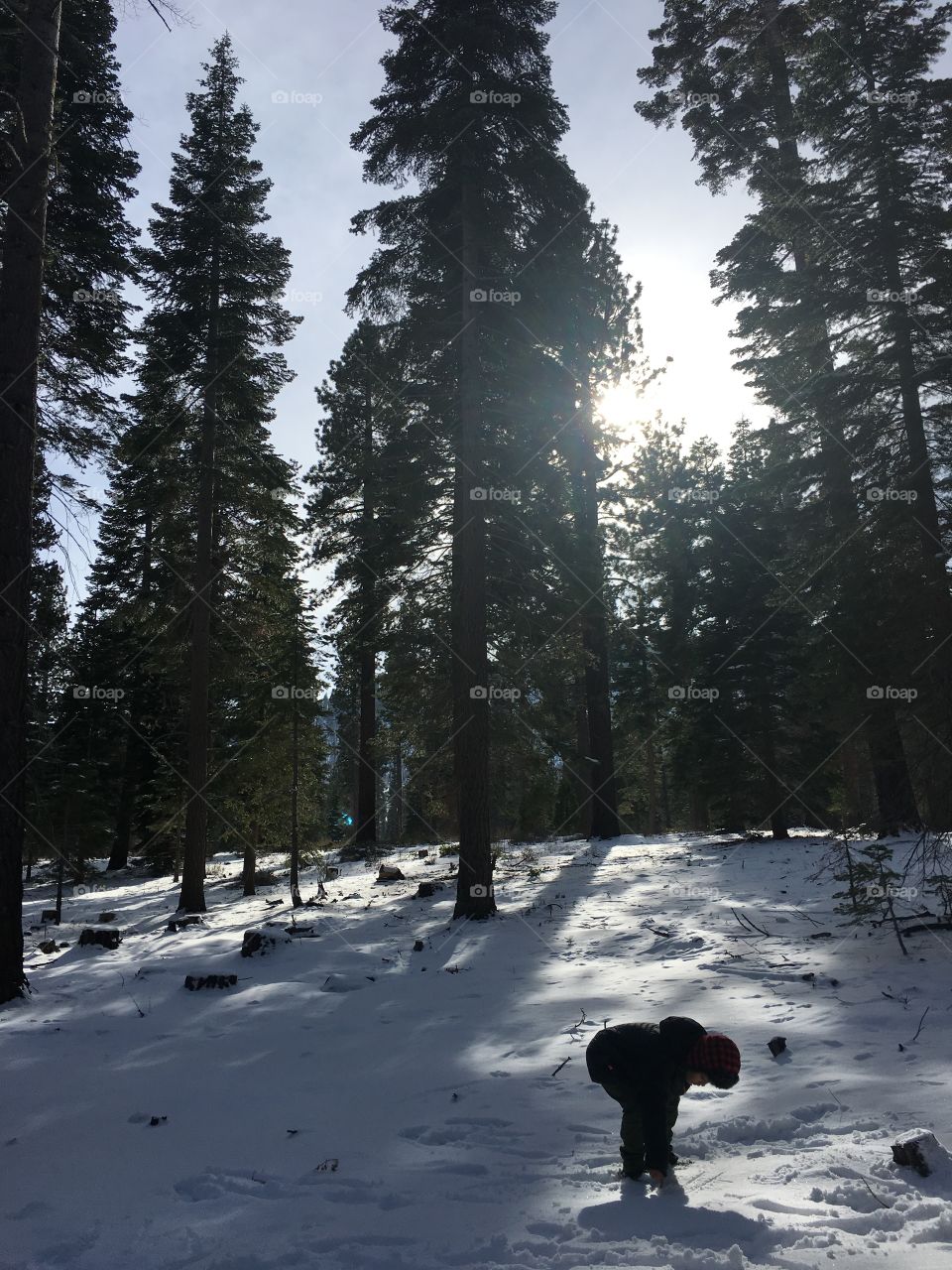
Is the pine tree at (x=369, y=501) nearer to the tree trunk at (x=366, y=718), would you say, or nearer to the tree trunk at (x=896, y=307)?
the tree trunk at (x=366, y=718)

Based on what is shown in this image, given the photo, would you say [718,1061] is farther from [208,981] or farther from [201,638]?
[201,638]

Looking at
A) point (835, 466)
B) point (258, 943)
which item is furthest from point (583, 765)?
point (258, 943)

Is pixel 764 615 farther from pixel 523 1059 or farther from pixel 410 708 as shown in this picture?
pixel 523 1059

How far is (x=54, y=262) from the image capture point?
13289mm

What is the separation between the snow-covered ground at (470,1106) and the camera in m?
3.48

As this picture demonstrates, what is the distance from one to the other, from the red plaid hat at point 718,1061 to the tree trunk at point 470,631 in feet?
28.3

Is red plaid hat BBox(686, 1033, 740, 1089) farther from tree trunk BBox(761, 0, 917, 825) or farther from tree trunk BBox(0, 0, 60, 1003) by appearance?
tree trunk BBox(761, 0, 917, 825)

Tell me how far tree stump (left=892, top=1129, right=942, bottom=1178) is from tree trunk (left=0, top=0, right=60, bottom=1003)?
8.34 m

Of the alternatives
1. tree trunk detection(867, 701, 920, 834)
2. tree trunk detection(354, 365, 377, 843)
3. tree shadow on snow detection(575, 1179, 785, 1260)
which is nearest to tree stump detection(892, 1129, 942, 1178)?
tree shadow on snow detection(575, 1179, 785, 1260)

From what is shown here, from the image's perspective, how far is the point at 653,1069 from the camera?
391 centimetres

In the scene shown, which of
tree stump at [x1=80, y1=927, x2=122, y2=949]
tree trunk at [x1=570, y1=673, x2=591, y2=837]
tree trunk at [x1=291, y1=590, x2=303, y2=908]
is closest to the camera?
tree stump at [x1=80, y1=927, x2=122, y2=949]

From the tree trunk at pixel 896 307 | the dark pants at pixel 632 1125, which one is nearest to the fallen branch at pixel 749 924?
the dark pants at pixel 632 1125

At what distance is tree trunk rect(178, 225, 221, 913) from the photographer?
1669cm

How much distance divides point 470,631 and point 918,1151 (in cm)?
999
